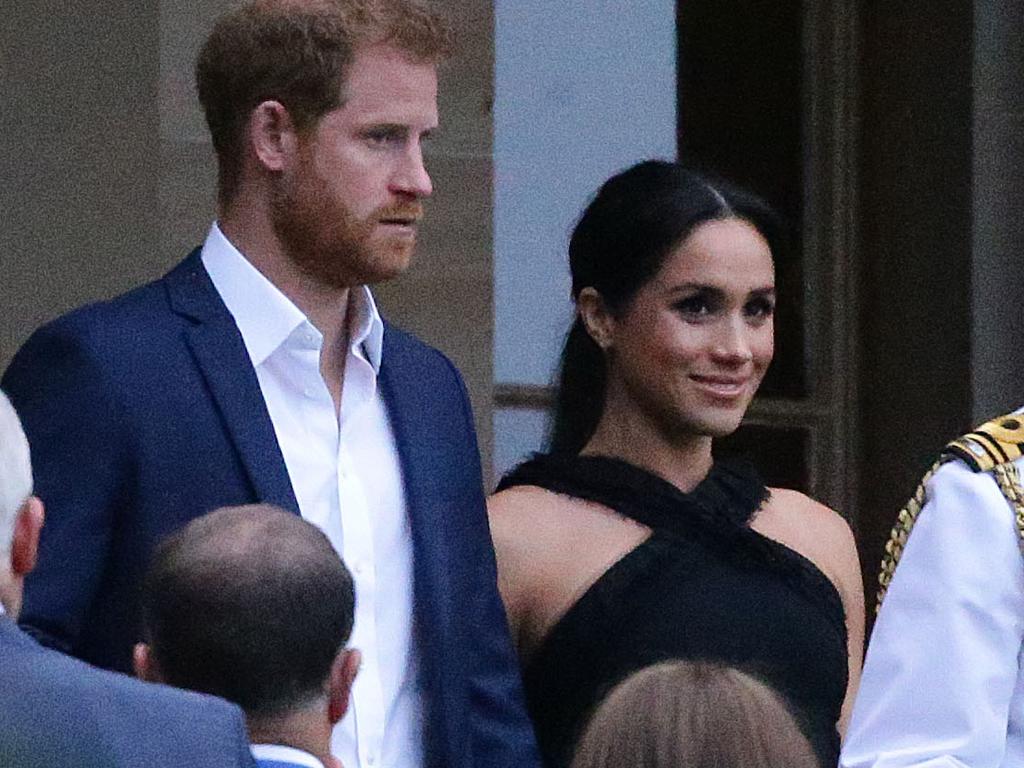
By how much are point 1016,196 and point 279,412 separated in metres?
3.16

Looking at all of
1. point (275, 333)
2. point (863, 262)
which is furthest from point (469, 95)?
point (275, 333)

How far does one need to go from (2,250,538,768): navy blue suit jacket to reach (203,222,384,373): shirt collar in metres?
0.02

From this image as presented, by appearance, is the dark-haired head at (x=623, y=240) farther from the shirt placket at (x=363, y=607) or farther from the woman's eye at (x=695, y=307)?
the shirt placket at (x=363, y=607)

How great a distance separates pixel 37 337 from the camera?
447cm

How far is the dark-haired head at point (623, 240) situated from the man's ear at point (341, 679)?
160 cm

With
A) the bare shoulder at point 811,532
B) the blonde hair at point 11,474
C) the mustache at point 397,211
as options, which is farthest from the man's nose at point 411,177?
the blonde hair at point 11,474

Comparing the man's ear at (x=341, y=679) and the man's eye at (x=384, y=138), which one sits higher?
the man's eye at (x=384, y=138)

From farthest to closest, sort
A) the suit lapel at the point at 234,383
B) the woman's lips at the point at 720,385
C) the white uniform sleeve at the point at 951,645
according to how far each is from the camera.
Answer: the woman's lips at the point at 720,385 → the suit lapel at the point at 234,383 → the white uniform sleeve at the point at 951,645

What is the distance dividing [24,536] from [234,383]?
103 centimetres

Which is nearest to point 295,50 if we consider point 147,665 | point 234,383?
point 234,383

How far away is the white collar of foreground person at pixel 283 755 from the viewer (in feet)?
11.8

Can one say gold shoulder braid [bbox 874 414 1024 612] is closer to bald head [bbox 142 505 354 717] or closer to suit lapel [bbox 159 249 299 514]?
suit lapel [bbox 159 249 299 514]

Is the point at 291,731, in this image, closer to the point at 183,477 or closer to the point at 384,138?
the point at 183,477

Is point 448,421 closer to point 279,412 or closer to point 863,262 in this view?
point 279,412
